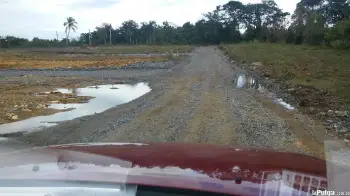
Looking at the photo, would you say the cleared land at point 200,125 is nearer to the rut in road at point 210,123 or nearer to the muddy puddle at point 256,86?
the rut in road at point 210,123

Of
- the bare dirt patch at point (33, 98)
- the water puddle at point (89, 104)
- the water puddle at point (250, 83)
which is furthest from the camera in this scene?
the water puddle at point (250, 83)

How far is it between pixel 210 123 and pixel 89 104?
5800 mm

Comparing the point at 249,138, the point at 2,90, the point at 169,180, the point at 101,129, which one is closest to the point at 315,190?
the point at 169,180

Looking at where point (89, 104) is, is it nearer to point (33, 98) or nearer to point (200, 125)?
point (33, 98)

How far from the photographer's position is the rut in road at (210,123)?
8152 mm

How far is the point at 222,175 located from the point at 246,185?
0.19m

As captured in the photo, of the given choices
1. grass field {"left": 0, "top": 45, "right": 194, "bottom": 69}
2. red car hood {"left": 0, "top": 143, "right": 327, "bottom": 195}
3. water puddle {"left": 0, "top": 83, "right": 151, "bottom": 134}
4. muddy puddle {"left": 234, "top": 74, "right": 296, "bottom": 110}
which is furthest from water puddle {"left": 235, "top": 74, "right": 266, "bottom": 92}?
grass field {"left": 0, "top": 45, "right": 194, "bottom": 69}

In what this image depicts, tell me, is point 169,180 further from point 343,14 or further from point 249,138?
point 343,14

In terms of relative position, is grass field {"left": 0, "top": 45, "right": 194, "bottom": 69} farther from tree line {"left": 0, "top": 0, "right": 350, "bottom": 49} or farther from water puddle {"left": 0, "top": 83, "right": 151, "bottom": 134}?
tree line {"left": 0, "top": 0, "right": 350, "bottom": 49}

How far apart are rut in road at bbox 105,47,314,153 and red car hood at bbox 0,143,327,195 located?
479cm

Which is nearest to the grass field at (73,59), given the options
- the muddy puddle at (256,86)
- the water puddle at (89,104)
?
the muddy puddle at (256,86)

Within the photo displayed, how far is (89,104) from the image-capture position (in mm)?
14367

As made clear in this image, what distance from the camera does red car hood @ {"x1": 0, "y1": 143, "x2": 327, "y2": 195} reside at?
2.06 metres

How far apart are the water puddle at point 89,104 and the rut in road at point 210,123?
172 centimetres
